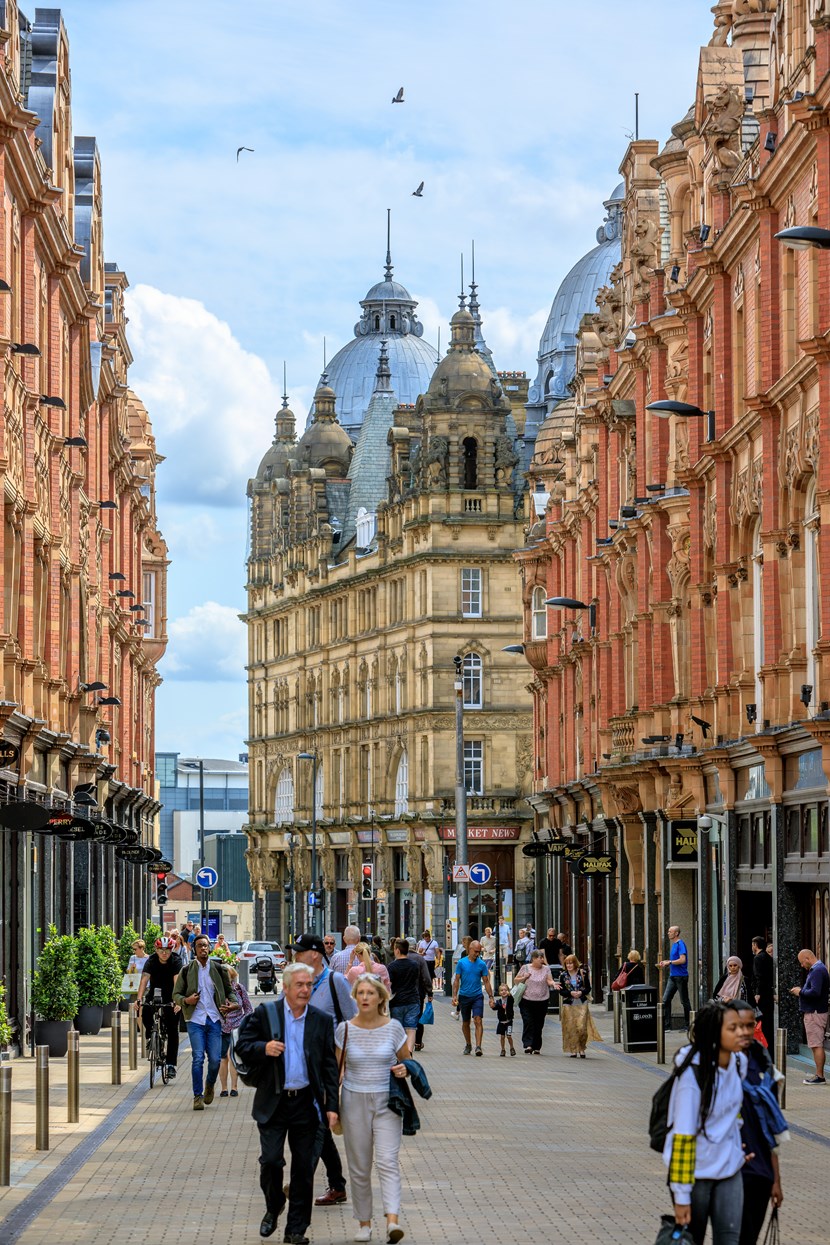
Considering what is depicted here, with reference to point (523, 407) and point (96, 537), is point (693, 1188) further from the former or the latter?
point (523, 407)

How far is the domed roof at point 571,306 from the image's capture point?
98.1 metres

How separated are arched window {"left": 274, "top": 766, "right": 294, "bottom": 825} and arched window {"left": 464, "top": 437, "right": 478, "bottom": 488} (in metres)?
23.7

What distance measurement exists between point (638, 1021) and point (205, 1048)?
375 inches

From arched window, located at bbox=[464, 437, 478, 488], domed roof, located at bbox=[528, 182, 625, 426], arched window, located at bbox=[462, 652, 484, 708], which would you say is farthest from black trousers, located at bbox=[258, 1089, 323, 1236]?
domed roof, located at bbox=[528, 182, 625, 426]

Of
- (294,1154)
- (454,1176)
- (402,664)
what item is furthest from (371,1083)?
(402,664)

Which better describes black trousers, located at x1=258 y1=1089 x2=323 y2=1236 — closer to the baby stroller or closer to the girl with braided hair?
the girl with braided hair

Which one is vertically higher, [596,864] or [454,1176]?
[596,864]

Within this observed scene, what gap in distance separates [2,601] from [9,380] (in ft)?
10.1

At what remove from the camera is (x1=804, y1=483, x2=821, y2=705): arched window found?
28.8 metres

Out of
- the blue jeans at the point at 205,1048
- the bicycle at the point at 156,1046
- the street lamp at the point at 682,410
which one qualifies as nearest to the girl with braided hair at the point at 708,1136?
the blue jeans at the point at 205,1048

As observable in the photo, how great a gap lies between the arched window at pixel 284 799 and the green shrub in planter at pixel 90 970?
73.6m

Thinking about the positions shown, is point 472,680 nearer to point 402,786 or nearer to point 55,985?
point 402,786

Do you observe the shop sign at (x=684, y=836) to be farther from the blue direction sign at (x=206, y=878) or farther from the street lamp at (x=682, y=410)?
the blue direction sign at (x=206, y=878)

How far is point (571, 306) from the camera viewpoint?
99.9m
